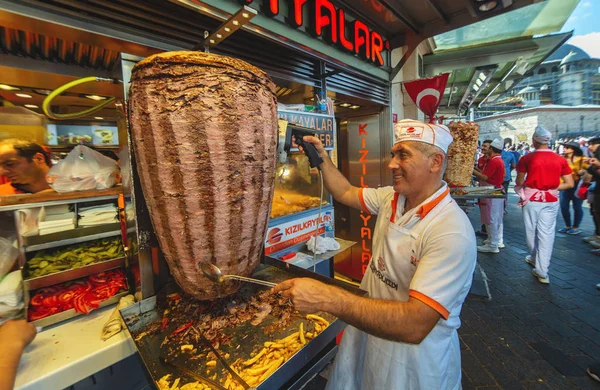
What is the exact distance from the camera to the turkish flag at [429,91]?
13.0 feet

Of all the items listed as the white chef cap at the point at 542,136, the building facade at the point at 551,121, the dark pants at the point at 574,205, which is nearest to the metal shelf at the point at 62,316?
the white chef cap at the point at 542,136

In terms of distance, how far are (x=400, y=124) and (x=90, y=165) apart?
1897mm

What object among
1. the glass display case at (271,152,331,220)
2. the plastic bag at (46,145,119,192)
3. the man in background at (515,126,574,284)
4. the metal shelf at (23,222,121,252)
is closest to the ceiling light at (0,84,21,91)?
the plastic bag at (46,145,119,192)

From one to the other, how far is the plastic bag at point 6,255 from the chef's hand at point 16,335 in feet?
1.61

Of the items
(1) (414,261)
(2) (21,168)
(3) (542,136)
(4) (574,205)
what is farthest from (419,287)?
(4) (574,205)

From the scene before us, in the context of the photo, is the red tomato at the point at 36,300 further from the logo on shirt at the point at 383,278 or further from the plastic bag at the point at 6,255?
the logo on shirt at the point at 383,278

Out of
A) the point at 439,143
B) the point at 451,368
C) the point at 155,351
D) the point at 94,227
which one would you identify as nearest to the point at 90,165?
the point at 94,227

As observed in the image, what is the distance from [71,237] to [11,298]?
356 millimetres

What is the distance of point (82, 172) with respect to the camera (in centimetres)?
147

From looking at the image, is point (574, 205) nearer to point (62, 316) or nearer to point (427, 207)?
point (427, 207)

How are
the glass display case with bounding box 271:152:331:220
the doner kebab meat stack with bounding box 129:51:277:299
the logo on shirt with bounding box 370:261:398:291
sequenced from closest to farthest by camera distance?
the doner kebab meat stack with bounding box 129:51:277:299
the logo on shirt with bounding box 370:261:398:291
the glass display case with bounding box 271:152:331:220

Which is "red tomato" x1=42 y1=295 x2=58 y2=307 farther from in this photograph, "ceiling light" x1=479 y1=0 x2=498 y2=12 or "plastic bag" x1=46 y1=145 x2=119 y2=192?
"ceiling light" x1=479 y1=0 x2=498 y2=12

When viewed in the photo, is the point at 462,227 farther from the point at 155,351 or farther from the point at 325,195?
the point at 325,195

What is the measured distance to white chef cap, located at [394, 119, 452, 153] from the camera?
1.58 meters
